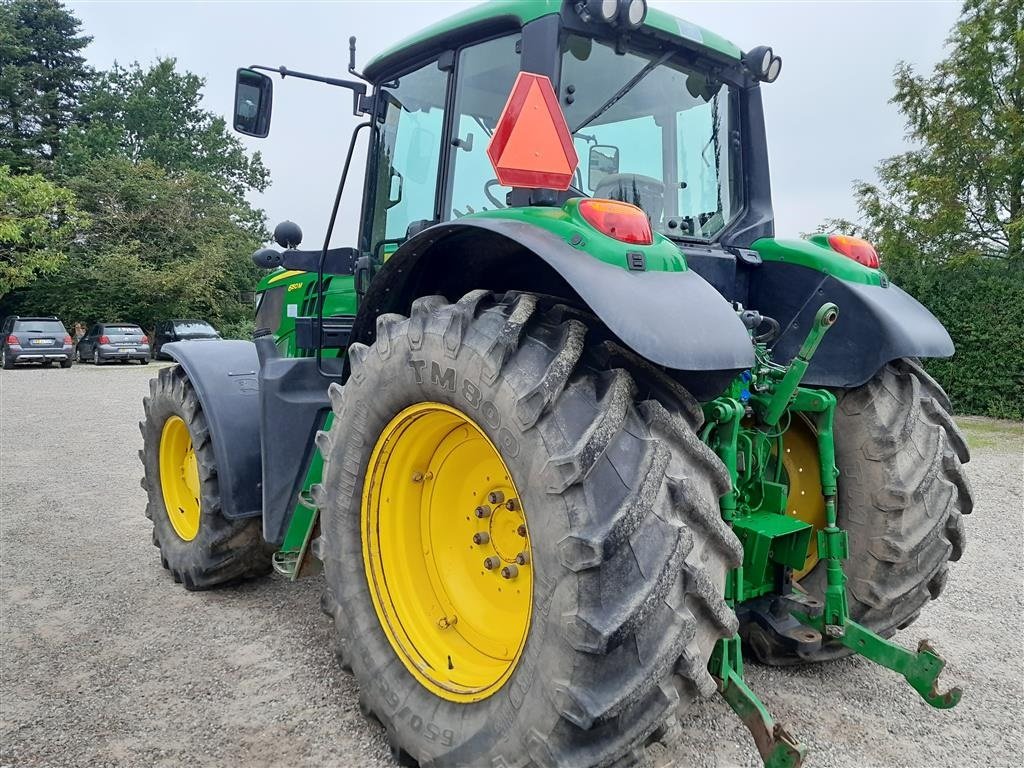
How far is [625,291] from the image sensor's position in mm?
1901

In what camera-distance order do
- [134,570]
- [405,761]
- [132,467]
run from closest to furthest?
1. [405,761]
2. [134,570]
3. [132,467]

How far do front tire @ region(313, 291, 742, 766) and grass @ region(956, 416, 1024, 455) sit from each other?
28.5 feet

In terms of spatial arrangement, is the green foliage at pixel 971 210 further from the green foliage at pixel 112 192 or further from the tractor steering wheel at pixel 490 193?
the green foliage at pixel 112 192

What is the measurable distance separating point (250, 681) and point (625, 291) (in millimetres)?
2106

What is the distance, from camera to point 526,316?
2.03 m

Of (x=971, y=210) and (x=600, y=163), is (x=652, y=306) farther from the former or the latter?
(x=971, y=210)

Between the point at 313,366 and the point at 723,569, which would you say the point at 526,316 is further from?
the point at 313,366

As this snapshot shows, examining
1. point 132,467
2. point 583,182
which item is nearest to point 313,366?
point 583,182

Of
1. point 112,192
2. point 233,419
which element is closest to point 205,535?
point 233,419

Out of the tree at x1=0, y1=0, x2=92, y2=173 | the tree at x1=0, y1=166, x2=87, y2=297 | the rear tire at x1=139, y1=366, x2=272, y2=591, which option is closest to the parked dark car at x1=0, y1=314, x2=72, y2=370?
the tree at x1=0, y1=166, x2=87, y2=297

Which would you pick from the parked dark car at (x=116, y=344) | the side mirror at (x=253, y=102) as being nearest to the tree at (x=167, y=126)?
the parked dark car at (x=116, y=344)

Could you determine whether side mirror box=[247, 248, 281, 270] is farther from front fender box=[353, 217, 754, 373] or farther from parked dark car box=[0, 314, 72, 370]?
parked dark car box=[0, 314, 72, 370]

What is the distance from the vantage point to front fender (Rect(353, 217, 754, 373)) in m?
1.83

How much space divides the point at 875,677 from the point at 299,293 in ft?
10.2
